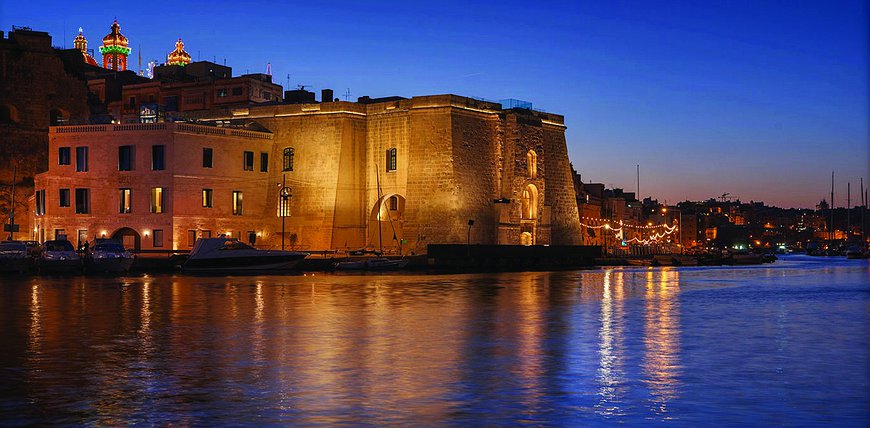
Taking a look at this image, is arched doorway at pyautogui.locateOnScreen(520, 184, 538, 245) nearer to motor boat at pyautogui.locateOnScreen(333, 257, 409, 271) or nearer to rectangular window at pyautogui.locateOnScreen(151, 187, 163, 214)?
motor boat at pyautogui.locateOnScreen(333, 257, 409, 271)

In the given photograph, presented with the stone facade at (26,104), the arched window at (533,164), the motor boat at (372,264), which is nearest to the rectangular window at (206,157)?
the motor boat at (372,264)

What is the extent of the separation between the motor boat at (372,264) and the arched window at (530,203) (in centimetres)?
1549

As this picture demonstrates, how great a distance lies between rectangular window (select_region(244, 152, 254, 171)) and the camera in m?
65.8

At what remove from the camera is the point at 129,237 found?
200ft

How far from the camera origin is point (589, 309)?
27.3 metres

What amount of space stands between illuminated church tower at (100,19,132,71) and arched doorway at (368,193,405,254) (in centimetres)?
6771

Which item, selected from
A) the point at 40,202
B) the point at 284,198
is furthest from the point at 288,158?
the point at 40,202

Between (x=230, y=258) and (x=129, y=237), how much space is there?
12.5 meters

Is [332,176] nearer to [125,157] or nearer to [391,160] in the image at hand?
[391,160]

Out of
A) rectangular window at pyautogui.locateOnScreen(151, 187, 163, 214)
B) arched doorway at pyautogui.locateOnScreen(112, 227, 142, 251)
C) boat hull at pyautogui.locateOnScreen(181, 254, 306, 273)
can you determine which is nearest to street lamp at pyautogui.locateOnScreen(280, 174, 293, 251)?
rectangular window at pyautogui.locateOnScreen(151, 187, 163, 214)

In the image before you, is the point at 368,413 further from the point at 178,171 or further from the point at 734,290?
the point at 178,171

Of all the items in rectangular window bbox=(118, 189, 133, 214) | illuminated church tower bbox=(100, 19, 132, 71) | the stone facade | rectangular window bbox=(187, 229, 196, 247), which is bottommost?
rectangular window bbox=(187, 229, 196, 247)

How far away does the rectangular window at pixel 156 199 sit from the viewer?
2368 inches

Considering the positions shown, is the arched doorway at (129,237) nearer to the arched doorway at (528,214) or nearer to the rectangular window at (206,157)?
the rectangular window at (206,157)
